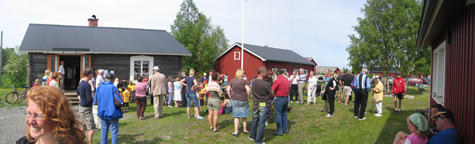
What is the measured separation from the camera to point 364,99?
9258mm

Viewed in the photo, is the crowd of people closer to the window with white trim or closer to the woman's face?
the woman's face

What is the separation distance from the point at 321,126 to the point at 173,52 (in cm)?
1140

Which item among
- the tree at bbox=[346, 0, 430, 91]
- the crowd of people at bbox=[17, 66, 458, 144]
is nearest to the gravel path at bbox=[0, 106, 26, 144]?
the crowd of people at bbox=[17, 66, 458, 144]

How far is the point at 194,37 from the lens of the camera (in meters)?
39.1

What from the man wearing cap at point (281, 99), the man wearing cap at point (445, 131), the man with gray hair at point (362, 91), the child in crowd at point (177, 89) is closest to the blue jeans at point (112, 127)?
the man wearing cap at point (281, 99)

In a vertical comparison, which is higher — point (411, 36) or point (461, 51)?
point (411, 36)

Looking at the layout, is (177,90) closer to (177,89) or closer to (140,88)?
(177,89)

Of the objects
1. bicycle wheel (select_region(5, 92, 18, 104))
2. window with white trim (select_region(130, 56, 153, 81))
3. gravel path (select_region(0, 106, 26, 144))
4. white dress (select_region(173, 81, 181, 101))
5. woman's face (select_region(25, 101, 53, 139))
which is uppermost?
window with white trim (select_region(130, 56, 153, 81))

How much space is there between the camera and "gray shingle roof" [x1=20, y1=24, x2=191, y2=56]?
1556cm

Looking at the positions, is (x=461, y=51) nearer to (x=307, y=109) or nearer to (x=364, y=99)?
(x=364, y=99)

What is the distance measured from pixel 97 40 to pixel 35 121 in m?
16.9

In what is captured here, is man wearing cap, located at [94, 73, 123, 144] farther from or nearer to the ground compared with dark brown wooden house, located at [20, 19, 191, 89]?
nearer to the ground

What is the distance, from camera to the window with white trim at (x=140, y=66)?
1669 centimetres

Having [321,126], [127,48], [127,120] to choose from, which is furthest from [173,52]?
[321,126]
